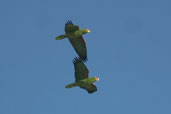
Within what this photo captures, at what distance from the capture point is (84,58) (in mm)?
64750

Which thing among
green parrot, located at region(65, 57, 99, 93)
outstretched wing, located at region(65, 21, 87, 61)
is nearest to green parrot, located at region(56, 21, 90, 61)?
outstretched wing, located at region(65, 21, 87, 61)

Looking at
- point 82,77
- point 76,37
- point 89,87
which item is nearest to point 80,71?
point 82,77

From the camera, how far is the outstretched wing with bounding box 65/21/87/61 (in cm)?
6189

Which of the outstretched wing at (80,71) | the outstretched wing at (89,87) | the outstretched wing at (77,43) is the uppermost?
the outstretched wing at (77,43)

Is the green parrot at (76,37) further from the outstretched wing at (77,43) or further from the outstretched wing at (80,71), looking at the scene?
the outstretched wing at (80,71)

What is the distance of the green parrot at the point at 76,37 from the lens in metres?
62.0

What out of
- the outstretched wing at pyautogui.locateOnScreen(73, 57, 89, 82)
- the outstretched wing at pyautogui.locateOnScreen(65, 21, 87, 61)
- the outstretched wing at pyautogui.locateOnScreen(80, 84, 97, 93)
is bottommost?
the outstretched wing at pyautogui.locateOnScreen(80, 84, 97, 93)

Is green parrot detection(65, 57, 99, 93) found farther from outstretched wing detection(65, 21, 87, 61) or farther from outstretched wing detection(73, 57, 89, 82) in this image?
outstretched wing detection(65, 21, 87, 61)

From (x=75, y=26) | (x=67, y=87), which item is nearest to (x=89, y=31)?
(x=75, y=26)

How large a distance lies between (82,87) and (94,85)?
106 centimetres

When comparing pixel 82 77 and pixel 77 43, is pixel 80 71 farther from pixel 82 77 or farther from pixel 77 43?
pixel 77 43

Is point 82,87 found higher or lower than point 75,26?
lower

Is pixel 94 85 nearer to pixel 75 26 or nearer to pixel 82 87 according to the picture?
pixel 82 87

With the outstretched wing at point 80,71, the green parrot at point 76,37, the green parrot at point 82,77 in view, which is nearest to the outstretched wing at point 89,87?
the green parrot at point 82,77
